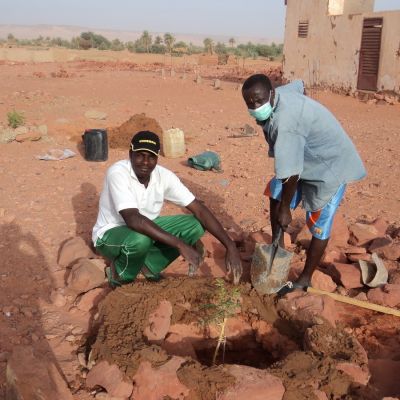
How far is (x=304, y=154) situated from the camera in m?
3.10

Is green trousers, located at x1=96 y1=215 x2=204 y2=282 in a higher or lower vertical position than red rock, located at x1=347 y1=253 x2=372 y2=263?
higher

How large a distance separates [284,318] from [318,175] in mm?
948

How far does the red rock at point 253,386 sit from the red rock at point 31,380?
79cm

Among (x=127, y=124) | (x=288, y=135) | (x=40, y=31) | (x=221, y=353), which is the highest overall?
(x=40, y=31)

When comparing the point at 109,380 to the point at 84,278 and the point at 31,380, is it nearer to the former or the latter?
the point at 31,380

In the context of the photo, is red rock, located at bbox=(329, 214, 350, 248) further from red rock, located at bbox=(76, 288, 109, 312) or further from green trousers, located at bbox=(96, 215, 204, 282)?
red rock, located at bbox=(76, 288, 109, 312)

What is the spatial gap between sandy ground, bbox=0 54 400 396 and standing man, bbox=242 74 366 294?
1.47m

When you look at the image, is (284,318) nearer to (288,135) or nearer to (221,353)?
(221,353)

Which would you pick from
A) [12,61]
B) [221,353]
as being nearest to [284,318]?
[221,353]

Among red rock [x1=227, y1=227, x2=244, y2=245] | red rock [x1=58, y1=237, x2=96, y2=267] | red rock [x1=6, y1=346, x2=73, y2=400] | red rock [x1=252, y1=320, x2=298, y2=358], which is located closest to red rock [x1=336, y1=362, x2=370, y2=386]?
red rock [x1=252, y1=320, x2=298, y2=358]

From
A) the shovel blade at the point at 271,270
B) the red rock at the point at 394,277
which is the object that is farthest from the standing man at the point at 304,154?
the red rock at the point at 394,277

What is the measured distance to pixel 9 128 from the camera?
26.2ft

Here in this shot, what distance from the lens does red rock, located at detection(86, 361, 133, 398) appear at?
2359 mm

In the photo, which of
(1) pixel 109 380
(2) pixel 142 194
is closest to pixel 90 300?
(2) pixel 142 194
